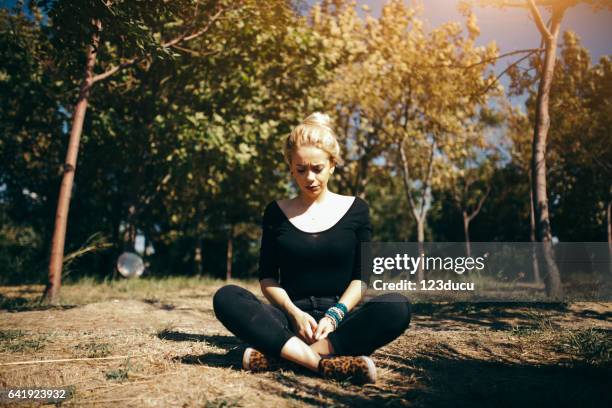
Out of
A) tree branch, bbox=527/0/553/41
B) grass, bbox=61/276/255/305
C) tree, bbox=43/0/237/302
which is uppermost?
tree branch, bbox=527/0/553/41

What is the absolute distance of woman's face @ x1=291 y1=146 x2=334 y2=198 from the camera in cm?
316

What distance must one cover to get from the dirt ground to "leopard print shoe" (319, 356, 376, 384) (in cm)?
6

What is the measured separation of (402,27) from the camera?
1336 centimetres

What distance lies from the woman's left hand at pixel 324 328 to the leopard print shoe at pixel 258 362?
0.37 m

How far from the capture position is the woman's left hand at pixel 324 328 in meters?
2.91

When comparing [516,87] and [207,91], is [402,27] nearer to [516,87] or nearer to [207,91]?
[516,87]

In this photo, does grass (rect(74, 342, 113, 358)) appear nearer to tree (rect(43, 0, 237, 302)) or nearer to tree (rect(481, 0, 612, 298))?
tree (rect(43, 0, 237, 302))

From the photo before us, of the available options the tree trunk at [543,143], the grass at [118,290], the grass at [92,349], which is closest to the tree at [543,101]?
the tree trunk at [543,143]

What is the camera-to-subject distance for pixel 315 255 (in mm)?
3209

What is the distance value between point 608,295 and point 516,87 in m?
4.44

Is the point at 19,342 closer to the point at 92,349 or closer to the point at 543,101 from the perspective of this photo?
the point at 92,349

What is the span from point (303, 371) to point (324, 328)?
37 cm

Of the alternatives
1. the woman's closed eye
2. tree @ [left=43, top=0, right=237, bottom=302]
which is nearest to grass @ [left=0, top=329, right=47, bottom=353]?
the woman's closed eye

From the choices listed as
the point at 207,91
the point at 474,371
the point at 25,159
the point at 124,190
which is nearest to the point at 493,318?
the point at 474,371
